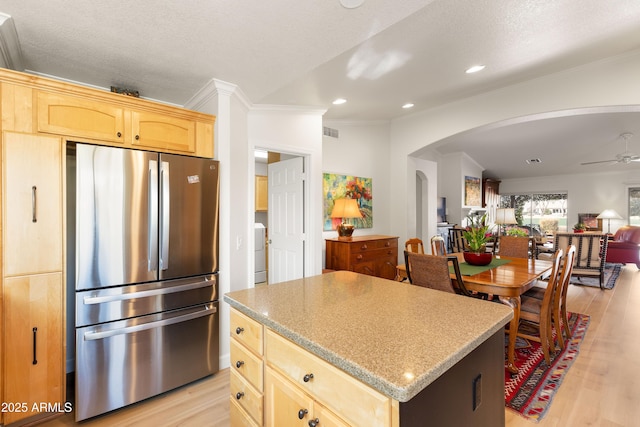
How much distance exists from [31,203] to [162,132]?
0.94 metres

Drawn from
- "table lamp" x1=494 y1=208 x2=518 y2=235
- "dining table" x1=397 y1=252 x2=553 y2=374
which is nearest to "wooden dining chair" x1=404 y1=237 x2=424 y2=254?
"dining table" x1=397 y1=252 x2=553 y2=374

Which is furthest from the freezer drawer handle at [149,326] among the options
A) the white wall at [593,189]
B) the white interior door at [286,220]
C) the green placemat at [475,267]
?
the white wall at [593,189]

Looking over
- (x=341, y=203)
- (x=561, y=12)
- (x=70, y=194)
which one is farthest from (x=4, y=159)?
(x=561, y=12)

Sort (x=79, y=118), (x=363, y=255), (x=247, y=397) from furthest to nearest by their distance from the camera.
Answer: (x=363, y=255) < (x=79, y=118) < (x=247, y=397)

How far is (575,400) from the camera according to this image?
2.08 metres

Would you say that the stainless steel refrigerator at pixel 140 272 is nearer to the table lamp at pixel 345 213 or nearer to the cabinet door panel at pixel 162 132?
the cabinet door panel at pixel 162 132

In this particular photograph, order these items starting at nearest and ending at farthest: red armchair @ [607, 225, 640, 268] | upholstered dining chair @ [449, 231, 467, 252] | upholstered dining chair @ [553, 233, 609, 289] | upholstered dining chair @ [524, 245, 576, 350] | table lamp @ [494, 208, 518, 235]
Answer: upholstered dining chair @ [524, 245, 576, 350] → upholstered dining chair @ [449, 231, 467, 252] → upholstered dining chair @ [553, 233, 609, 289] → red armchair @ [607, 225, 640, 268] → table lamp @ [494, 208, 518, 235]

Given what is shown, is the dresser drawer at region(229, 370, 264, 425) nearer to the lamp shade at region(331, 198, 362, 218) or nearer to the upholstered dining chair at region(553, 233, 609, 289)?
the lamp shade at region(331, 198, 362, 218)

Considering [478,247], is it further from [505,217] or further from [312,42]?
[505,217]

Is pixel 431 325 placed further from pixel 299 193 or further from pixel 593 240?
pixel 593 240

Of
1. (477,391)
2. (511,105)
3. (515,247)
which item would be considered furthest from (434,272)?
(511,105)

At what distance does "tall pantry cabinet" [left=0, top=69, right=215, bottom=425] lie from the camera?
1.79 m

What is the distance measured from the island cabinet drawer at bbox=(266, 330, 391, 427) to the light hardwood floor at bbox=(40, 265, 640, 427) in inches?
47.4

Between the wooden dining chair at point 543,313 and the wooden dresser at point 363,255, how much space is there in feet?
6.21
